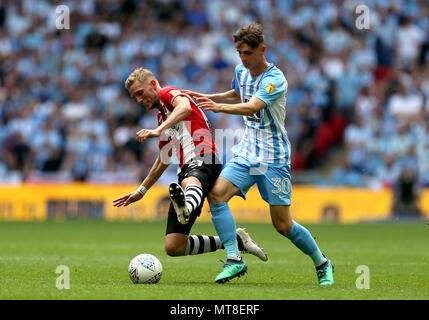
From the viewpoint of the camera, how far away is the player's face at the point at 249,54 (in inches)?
270

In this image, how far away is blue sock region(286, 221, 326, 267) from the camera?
7043 mm

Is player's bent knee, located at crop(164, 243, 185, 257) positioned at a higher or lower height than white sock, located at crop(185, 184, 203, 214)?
lower

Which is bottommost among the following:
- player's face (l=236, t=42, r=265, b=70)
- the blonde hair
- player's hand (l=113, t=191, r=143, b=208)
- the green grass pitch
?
the green grass pitch

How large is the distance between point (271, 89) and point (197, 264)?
3.14 meters

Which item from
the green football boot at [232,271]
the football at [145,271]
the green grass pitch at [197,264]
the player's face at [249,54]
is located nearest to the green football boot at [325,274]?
the green grass pitch at [197,264]

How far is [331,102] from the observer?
19781 millimetres

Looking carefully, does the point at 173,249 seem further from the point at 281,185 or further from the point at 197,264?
the point at 197,264

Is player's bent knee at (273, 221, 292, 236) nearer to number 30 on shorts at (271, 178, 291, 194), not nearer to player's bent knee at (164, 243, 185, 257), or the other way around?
number 30 on shorts at (271, 178, 291, 194)

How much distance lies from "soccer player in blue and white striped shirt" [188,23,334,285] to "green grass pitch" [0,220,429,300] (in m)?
0.42

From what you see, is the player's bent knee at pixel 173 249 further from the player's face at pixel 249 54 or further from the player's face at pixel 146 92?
the player's face at pixel 249 54

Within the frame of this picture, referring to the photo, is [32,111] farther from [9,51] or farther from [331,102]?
[331,102]

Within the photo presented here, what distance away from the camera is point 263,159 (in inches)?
279

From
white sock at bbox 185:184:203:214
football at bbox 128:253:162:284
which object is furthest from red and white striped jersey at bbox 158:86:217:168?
football at bbox 128:253:162:284

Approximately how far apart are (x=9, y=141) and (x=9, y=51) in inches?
135
